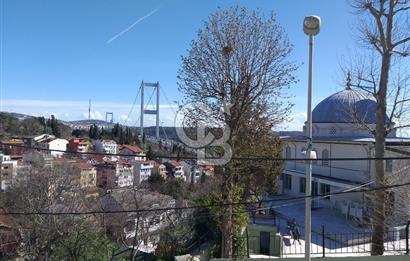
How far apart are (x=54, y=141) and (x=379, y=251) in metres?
46.0

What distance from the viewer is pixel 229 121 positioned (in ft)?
26.3

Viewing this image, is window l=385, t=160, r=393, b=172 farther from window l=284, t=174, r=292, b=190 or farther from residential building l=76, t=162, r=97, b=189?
residential building l=76, t=162, r=97, b=189

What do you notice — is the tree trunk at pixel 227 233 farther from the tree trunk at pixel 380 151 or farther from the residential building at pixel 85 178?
the residential building at pixel 85 178

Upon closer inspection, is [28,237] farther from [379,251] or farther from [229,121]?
[379,251]

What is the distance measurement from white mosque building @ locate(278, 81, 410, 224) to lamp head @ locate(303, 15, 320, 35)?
607cm

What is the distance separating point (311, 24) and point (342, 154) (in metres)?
16.1

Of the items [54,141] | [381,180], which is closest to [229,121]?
[381,180]

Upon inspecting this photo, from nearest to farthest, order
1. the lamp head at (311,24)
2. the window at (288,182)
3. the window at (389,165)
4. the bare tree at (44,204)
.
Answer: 1. the lamp head at (311,24)
2. the window at (389,165)
3. the bare tree at (44,204)
4. the window at (288,182)

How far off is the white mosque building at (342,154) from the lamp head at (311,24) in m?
6.07

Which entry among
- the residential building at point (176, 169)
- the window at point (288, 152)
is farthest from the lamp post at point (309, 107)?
Answer: the residential building at point (176, 169)

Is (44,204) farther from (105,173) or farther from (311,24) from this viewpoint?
(105,173)

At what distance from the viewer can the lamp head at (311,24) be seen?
4.73m

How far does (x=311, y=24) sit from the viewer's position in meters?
4.76

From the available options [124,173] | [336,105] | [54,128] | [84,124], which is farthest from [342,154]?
[84,124]
